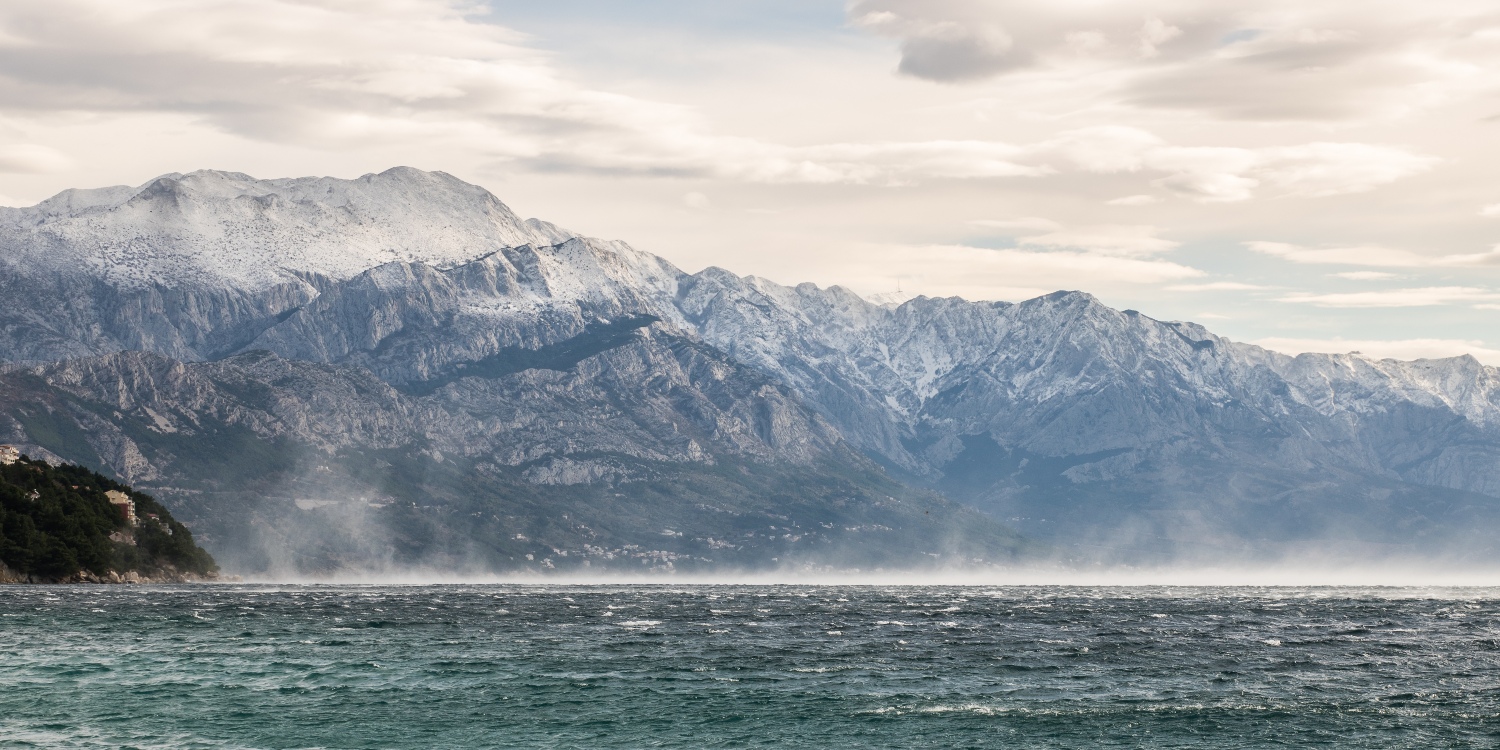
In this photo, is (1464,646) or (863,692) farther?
(1464,646)

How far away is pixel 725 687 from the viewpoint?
115 m

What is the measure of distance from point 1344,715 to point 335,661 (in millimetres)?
80599

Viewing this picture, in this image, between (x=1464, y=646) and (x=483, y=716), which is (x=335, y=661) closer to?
(x=483, y=716)

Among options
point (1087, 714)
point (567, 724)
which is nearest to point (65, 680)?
point (567, 724)

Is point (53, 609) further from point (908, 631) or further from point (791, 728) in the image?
point (791, 728)

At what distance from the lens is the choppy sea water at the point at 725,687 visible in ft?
302

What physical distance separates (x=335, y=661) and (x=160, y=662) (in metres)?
14.1

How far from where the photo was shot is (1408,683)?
388 ft

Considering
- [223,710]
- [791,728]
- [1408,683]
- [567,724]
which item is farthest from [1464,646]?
[223,710]

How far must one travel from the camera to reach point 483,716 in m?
99.6

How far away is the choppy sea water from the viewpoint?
92.2 m

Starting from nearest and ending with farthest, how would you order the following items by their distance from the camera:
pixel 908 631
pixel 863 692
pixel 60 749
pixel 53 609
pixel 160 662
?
pixel 60 749, pixel 863 692, pixel 160 662, pixel 908 631, pixel 53 609

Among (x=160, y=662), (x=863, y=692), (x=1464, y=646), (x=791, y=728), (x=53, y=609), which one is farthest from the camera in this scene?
(x=53, y=609)

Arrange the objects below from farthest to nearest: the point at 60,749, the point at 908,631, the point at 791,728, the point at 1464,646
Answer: the point at 908,631
the point at 1464,646
the point at 791,728
the point at 60,749
